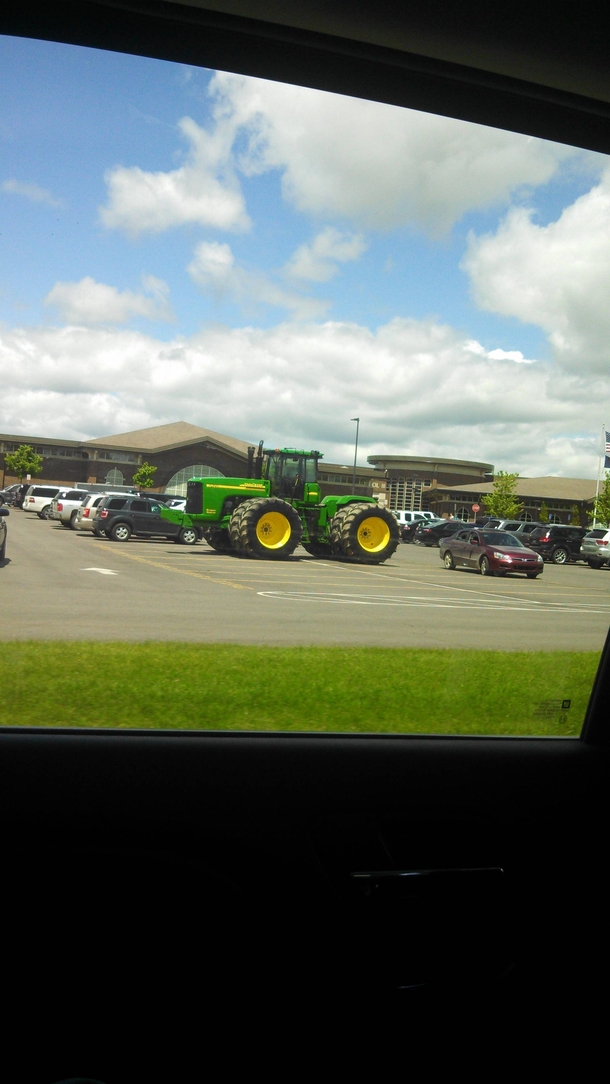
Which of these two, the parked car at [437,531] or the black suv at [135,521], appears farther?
the parked car at [437,531]

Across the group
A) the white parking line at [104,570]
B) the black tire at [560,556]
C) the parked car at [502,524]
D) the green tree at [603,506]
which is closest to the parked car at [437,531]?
A: the parked car at [502,524]

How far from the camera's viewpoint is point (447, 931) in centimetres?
222

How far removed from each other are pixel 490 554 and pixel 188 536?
1357 mm

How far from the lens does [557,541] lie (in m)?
3.88

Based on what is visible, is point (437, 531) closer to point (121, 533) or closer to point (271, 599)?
point (271, 599)

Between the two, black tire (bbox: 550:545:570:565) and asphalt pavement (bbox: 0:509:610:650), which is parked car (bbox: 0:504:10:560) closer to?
asphalt pavement (bbox: 0:509:610:650)

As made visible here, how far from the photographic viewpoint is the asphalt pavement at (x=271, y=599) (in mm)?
3072

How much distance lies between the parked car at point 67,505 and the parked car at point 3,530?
18 centimetres

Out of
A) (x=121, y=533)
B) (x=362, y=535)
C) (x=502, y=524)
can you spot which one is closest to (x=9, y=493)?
(x=121, y=533)

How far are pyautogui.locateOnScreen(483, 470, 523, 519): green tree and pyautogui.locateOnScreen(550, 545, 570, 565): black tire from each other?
9.3 inches

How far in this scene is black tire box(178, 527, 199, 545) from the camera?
342 cm

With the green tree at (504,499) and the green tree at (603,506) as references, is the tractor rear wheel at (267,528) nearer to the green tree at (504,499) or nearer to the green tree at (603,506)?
the green tree at (504,499)

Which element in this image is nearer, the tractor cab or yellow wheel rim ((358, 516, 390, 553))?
the tractor cab

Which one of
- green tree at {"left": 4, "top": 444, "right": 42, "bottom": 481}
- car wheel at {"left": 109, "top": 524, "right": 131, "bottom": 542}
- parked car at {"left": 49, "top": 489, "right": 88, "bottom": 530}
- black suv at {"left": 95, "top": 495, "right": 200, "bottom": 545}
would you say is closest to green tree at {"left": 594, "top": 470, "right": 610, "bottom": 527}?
black suv at {"left": 95, "top": 495, "right": 200, "bottom": 545}
